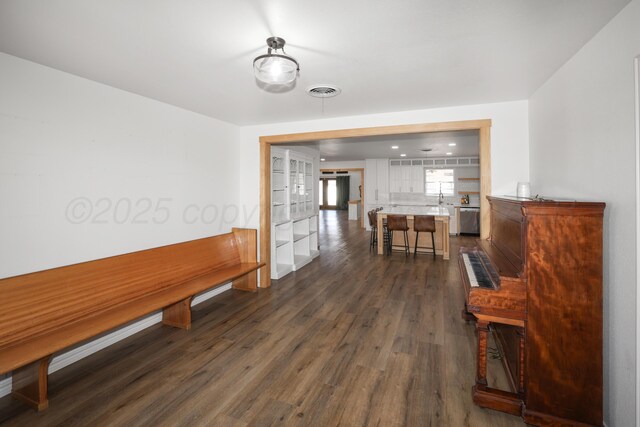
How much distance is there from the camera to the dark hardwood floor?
1991mm

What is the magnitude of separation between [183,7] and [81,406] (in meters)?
2.61

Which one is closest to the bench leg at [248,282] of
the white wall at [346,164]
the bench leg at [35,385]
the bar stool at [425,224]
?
the bench leg at [35,385]

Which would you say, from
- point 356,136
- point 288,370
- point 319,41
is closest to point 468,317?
point 288,370

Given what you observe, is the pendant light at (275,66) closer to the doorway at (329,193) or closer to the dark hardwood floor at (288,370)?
the dark hardwood floor at (288,370)

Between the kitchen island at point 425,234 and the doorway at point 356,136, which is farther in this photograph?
the kitchen island at point 425,234

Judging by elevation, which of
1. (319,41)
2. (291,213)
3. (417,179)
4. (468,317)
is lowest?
(468,317)

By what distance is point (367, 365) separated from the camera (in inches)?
100

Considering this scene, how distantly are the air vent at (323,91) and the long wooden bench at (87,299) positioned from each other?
7.51ft

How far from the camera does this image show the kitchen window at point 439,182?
32.0ft

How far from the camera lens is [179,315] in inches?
129

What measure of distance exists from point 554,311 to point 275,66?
7.35 feet

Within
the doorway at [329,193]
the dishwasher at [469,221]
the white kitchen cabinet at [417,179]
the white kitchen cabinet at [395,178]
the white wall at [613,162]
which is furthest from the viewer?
the doorway at [329,193]

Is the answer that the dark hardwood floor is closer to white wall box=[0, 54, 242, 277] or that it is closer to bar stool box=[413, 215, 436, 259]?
white wall box=[0, 54, 242, 277]

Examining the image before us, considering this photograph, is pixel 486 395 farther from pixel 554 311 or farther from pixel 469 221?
pixel 469 221
